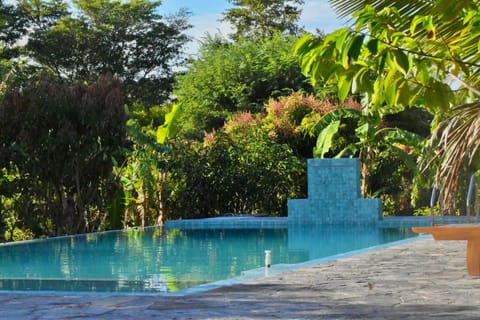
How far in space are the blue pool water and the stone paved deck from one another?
44.1 inches

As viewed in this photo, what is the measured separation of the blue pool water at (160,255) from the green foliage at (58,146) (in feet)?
2.70

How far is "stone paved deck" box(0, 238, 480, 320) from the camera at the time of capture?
550 centimetres

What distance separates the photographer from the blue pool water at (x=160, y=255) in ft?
28.0

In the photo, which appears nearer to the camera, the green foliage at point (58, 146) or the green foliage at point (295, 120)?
the green foliage at point (58, 146)

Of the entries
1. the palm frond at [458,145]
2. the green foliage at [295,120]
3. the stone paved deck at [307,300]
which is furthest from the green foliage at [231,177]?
the palm frond at [458,145]

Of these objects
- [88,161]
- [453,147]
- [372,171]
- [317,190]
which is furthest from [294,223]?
[453,147]

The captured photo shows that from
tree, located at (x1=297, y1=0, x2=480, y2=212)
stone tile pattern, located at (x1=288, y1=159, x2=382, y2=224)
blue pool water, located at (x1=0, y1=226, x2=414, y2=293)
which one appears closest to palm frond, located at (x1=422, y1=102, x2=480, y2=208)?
tree, located at (x1=297, y1=0, x2=480, y2=212)

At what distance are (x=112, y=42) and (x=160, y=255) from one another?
28318 mm

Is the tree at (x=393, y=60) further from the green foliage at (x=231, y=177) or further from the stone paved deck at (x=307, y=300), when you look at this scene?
the green foliage at (x=231, y=177)

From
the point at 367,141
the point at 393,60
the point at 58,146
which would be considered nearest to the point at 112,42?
the point at 367,141

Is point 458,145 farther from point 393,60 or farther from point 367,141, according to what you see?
point 367,141

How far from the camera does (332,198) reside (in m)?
16.9

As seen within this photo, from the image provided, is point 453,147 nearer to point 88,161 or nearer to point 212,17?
point 88,161

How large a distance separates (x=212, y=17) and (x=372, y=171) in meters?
23.2
